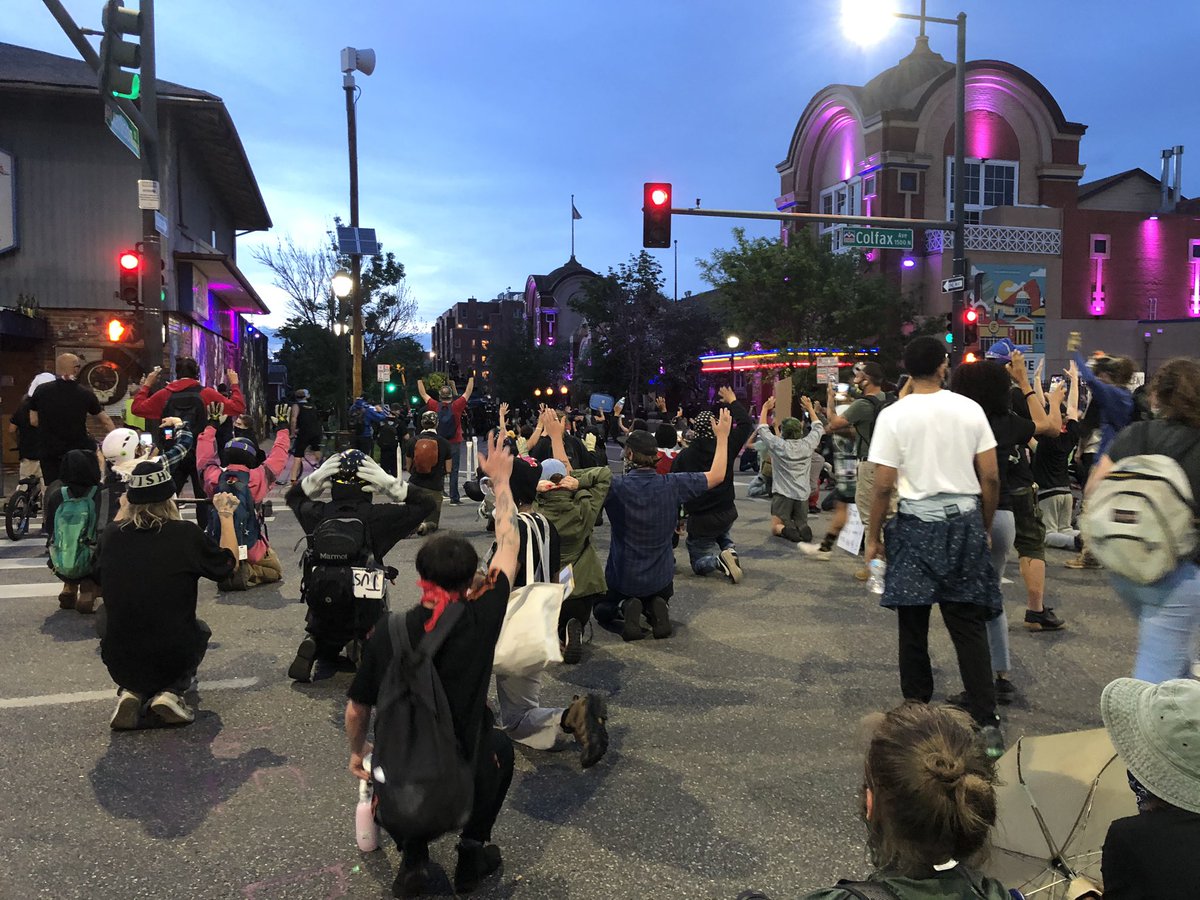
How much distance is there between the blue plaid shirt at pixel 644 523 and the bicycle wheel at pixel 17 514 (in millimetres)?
8284

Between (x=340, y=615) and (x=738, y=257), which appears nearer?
(x=340, y=615)

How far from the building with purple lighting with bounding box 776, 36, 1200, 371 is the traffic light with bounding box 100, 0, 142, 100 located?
95.0 ft

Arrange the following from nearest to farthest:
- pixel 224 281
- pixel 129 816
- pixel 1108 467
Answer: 1. pixel 129 816
2. pixel 1108 467
3. pixel 224 281

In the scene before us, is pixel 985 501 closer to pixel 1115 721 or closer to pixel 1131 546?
pixel 1131 546

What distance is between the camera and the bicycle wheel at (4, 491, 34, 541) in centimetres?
1066

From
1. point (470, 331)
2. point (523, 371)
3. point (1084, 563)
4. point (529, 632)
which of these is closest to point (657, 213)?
point (1084, 563)

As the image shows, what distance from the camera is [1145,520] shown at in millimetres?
3281

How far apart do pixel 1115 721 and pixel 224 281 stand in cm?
2478

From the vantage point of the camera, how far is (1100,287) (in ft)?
117

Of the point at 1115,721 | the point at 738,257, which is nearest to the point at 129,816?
the point at 1115,721

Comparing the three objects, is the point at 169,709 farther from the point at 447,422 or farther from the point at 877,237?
the point at 877,237

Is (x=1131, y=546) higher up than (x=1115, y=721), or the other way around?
(x=1131, y=546)

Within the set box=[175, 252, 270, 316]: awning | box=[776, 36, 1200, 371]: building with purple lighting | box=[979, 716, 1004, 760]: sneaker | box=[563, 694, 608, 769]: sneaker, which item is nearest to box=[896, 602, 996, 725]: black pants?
box=[979, 716, 1004, 760]: sneaker

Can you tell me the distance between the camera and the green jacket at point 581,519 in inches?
228
